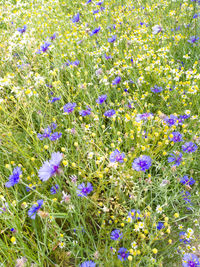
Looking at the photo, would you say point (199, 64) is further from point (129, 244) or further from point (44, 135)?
point (129, 244)

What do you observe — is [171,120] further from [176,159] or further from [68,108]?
[68,108]

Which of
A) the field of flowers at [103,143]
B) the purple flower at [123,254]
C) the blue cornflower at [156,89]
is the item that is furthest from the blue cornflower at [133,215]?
the blue cornflower at [156,89]

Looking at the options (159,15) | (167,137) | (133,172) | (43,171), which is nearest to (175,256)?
(133,172)

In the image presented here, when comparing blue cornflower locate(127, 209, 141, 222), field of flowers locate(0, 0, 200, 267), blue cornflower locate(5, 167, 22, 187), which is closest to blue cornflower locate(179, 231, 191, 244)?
field of flowers locate(0, 0, 200, 267)

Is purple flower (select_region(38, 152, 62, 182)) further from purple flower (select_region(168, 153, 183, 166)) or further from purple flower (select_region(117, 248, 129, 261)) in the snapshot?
purple flower (select_region(168, 153, 183, 166))

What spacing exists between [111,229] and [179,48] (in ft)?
5.78

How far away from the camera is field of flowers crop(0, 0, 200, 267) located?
1.14 meters

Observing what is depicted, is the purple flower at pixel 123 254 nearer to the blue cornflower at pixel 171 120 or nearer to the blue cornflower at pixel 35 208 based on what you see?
the blue cornflower at pixel 35 208

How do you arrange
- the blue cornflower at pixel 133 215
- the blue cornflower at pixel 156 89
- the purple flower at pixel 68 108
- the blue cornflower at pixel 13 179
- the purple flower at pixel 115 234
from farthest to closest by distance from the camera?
1. the blue cornflower at pixel 156 89
2. the purple flower at pixel 68 108
3. the blue cornflower at pixel 13 179
4. the purple flower at pixel 115 234
5. the blue cornflower at pixel 133 215

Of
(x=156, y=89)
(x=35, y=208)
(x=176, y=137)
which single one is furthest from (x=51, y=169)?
(x=156, y=89)

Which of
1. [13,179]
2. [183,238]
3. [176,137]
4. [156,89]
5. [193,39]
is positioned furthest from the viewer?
[193,39]

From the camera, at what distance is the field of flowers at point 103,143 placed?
114 cm

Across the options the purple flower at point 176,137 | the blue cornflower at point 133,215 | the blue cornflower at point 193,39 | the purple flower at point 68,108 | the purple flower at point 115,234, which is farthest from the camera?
the blue cornflower at point 193,39

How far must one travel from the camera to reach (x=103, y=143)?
65.3 inches
